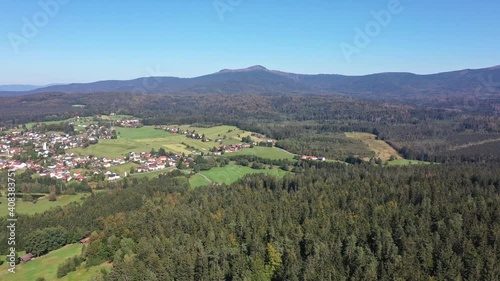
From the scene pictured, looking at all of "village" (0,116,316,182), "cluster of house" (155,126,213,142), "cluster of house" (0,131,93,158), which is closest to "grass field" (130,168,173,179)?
"village" (0,116,316,182)

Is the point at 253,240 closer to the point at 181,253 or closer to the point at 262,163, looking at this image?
the point at 181,253

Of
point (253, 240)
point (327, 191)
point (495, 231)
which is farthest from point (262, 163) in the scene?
point (495, 231)

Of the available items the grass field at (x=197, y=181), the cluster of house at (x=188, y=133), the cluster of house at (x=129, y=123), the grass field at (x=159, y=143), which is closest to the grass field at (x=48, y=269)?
the grass field at (x=197, y=181)

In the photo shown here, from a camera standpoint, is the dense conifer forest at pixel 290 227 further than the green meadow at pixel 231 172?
No

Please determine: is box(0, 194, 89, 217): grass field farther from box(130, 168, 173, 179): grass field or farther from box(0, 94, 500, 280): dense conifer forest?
box(130, 168, 173, 179): grass field

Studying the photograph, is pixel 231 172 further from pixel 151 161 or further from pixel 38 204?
pixel 38 204

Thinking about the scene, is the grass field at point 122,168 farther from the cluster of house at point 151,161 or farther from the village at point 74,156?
the cluster of house at point 151,161
